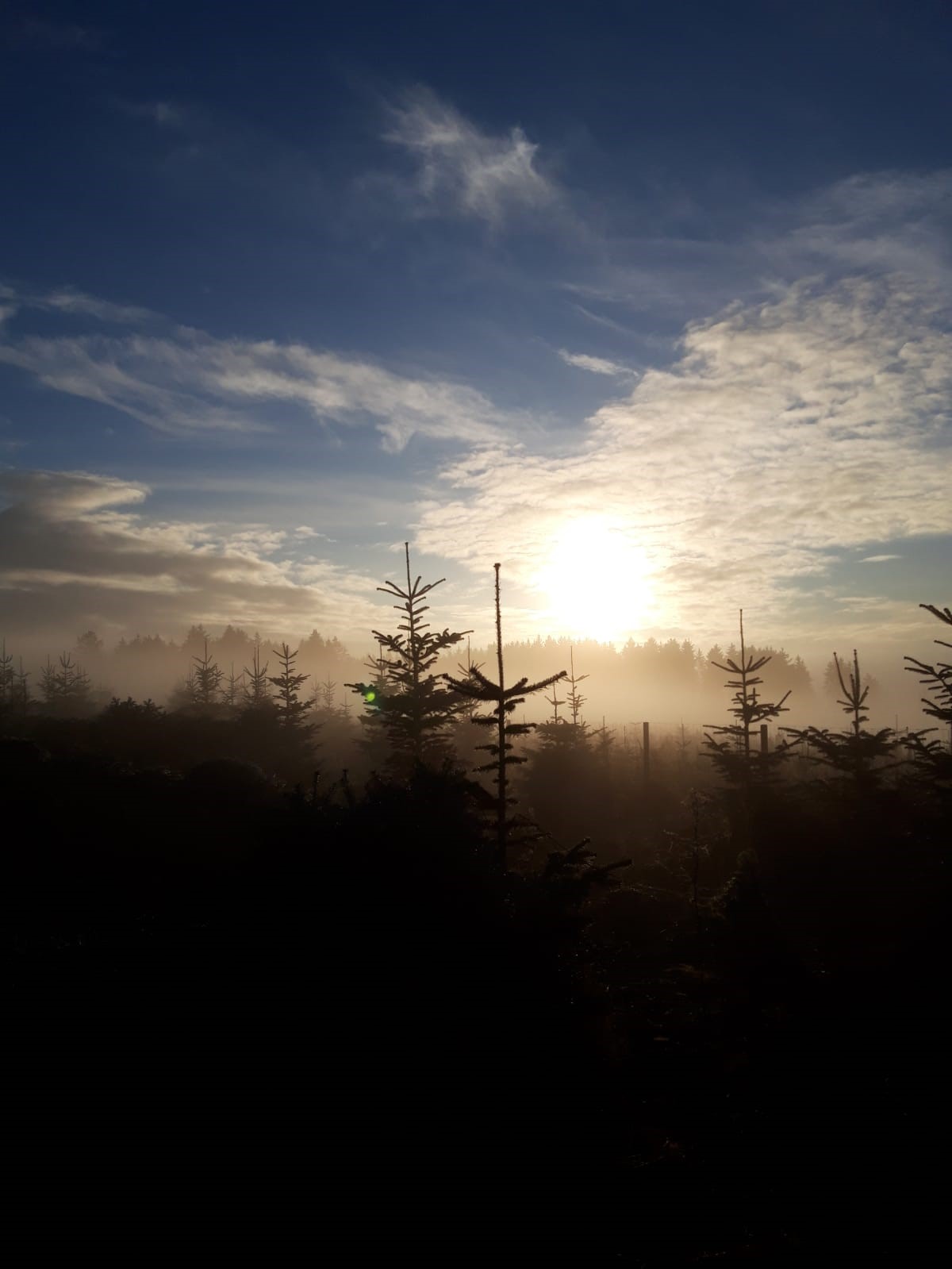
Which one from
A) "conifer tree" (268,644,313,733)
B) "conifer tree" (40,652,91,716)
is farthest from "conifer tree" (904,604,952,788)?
"conifer tree" (40,652,91,716)

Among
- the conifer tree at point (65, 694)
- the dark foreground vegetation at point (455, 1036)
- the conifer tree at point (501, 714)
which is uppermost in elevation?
the conifer tree at point (65, 694)

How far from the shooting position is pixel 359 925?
718 cm

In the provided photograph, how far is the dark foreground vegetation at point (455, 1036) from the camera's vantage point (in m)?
5.38

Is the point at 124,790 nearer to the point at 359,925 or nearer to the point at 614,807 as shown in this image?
the point at 359,925

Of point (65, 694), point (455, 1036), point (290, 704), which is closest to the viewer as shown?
point (455, 1036)

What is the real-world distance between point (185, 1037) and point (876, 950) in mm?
13093

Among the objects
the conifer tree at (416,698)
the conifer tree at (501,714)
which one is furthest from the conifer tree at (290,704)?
the conifer tree at (501,714)

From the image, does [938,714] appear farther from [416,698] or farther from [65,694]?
[65,694]

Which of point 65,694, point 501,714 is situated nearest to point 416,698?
point 501,714

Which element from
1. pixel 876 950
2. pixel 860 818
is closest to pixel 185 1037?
pixel 876 950

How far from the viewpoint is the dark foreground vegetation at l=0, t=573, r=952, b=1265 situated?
538 centimetres

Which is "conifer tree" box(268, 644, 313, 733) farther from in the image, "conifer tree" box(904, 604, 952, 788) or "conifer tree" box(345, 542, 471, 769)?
"conifer tree" box(904, 604, 952, 788)

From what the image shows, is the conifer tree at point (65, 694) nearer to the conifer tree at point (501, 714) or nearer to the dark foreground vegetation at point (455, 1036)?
the dark foreground vegetation at point (455, 1036)

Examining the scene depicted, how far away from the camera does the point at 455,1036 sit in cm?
639
